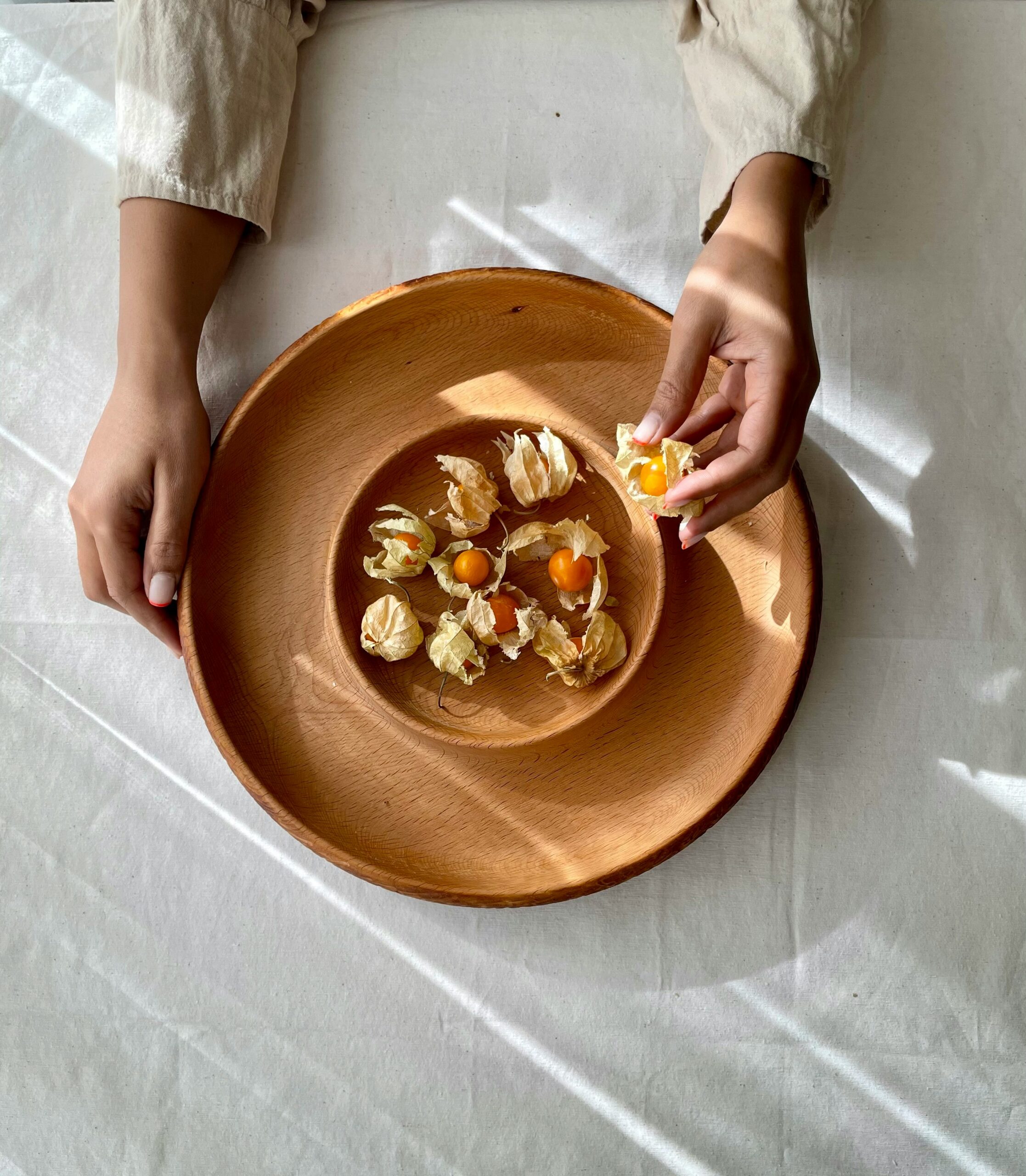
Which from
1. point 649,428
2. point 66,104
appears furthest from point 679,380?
point 66,104

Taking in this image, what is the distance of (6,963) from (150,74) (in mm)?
811

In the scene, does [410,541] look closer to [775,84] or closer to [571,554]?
[571,554]

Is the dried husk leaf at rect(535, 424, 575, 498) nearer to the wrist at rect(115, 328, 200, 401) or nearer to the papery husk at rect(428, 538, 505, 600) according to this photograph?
A: the papery husk at rect(428, 538, 505, 600)


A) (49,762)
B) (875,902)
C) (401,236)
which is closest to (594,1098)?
(875,902)

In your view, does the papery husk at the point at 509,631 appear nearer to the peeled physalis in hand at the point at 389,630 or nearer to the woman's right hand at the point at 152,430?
the peeled physalis in hand at the point at 389,630

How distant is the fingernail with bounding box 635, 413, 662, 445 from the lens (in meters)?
0.72

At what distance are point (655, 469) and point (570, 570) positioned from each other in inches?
4.4

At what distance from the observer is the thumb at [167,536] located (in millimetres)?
789

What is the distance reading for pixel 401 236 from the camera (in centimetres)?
90

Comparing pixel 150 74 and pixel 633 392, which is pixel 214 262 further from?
pixel 633 392

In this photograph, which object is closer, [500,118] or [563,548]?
[563,548]

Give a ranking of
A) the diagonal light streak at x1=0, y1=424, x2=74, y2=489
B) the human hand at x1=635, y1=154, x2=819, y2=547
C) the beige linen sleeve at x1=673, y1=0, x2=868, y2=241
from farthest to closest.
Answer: the diagonal light streak at x1=0, y1=424, x2=74, y2=489 < the beige linen sleeve at x1=673, y1=0, x2=868, y2=241 < the human hand at x1=635, y1=154, x2=819, y2=547

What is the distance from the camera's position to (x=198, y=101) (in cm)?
84

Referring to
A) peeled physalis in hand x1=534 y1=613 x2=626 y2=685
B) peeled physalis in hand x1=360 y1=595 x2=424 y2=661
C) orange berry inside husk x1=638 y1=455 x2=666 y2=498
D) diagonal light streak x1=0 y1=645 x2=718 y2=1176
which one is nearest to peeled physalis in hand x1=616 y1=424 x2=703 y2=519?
orange berry inside husk x1=638 y1=455 x2=666 y2=498
